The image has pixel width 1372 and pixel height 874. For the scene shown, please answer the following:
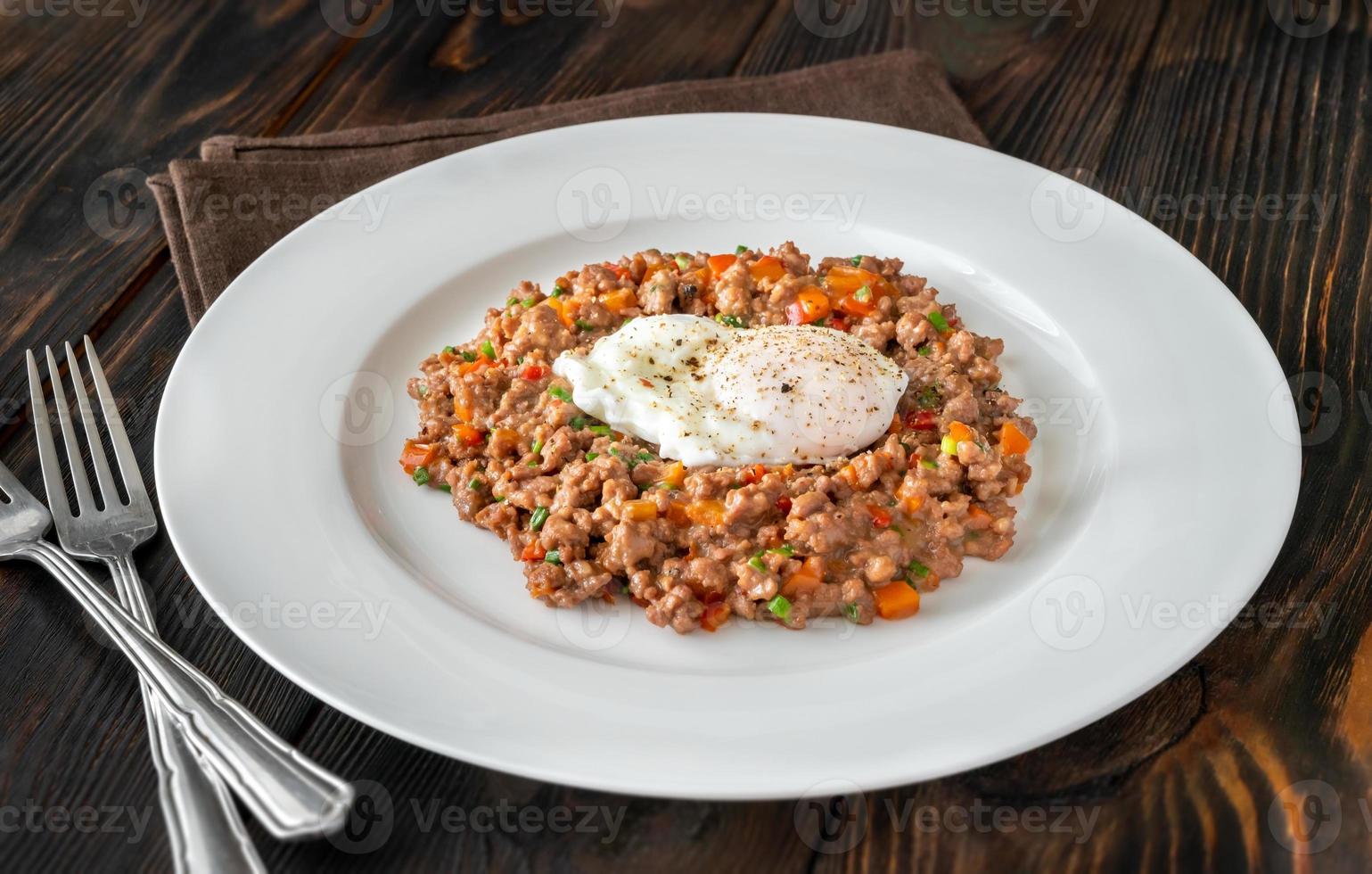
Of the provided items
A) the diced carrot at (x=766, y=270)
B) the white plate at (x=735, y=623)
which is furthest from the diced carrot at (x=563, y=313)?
the diced carrot at (x=766, y=270)

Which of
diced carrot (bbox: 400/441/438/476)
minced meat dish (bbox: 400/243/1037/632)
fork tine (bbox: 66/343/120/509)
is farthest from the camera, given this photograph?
diced carrot (bbox: 400/441/438/476)

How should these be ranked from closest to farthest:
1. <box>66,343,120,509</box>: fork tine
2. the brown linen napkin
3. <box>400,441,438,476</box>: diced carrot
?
<box>66,343,120,509</box>: fork tine, <box>400,441,438,476</box>: diced carrot, the brown linen napkin

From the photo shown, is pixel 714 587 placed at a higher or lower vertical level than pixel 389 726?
lower

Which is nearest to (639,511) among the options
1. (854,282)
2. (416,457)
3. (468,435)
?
(468,435)

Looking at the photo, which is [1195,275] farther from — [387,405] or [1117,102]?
[387,405]

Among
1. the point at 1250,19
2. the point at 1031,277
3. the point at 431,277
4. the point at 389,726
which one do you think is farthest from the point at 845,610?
the point at 1250,19

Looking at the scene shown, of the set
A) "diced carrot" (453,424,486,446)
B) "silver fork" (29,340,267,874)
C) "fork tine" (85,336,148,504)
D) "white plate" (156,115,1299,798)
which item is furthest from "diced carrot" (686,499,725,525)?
"fork tine" (85,336,148,504)

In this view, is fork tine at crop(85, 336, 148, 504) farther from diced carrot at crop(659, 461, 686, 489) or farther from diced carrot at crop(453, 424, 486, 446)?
diced carrot at crop(659, 461, 686, 489)

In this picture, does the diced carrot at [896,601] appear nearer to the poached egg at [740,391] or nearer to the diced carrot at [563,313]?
the poached egg at [740,391]
